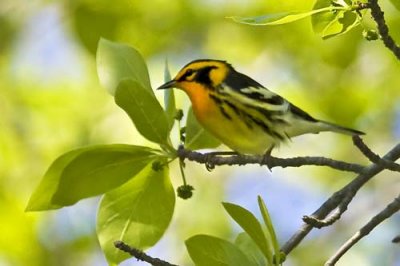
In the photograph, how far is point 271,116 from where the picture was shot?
320cm

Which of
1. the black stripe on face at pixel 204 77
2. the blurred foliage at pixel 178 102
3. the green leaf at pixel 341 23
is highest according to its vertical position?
the blurred foliage at pixel 178 102

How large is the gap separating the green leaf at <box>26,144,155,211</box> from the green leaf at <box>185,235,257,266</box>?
30 centimetres

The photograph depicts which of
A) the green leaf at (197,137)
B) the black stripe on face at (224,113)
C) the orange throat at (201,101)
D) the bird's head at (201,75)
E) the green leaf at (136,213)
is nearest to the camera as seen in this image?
the green leaf at (136,213)

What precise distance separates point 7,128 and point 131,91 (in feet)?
9.60

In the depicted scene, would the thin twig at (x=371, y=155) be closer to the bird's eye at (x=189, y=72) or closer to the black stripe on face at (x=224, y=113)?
the black stripe on face at (x=224, y=113)

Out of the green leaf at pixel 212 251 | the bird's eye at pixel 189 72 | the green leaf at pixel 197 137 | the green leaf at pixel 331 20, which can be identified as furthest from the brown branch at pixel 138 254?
the bird's eye at pixel 189 72

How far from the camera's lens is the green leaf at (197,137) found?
2650mm

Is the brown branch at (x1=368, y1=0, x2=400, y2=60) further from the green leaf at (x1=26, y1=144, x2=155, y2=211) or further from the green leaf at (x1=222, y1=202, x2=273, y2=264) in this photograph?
the green leaf at (x1=26, y1=144, x2=155, y2=211)

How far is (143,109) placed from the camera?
2.25m

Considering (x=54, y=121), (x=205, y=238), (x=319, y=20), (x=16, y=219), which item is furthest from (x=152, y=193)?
(x=54, y=121)

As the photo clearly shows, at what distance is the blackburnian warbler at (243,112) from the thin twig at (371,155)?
759mm

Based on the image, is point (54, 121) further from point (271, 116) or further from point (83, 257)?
point (271, 116)

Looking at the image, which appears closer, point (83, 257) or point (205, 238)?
point (205, 238)

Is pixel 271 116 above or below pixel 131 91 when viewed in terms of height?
above
